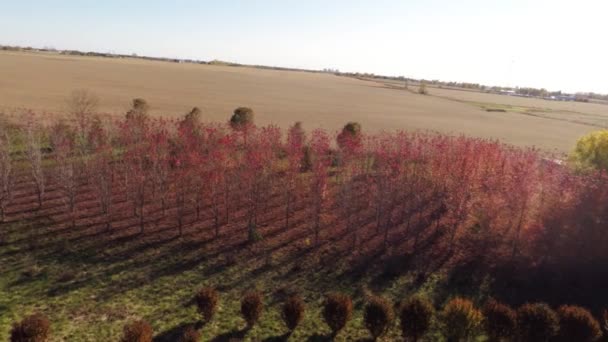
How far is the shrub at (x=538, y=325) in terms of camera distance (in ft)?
44.7

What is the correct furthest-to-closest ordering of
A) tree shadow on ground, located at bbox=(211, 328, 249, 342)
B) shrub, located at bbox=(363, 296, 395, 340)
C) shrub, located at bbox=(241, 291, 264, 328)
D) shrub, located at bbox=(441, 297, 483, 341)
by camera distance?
shrub, located at bbox=(241, 291, 264, 328)
shrub, located at bbox=(363, 296, 395, 340)
tree shadow on ground, located at bbox=(211, 328, 249, 342)
shrub, located at bbox=(441, 297, 483, 341)

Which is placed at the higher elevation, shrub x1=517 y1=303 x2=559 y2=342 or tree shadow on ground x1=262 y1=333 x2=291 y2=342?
shrub x1=517 y1=303 x2=559 y2=342

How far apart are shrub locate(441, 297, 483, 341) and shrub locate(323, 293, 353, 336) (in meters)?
3.07

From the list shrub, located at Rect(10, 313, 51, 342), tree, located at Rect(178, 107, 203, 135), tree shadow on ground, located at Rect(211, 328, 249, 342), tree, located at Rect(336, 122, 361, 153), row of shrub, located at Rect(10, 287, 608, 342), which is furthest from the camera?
tree, located at Rect(178, 107, 203, 135)

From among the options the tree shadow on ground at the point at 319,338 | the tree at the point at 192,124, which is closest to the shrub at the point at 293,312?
the tree shadow on ground at the point at 319,338

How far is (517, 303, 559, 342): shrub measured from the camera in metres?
13.6

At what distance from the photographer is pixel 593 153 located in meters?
27.9

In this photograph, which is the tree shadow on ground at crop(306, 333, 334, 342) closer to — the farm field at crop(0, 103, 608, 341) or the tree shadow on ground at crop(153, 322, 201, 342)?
the farm field at crop(0, 103, 608, 341)

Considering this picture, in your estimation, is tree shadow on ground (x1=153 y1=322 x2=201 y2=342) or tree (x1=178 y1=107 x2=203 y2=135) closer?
tree shadow on ground (x1=153 y1=322 x2=201 y2=342)

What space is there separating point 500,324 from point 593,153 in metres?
19.5

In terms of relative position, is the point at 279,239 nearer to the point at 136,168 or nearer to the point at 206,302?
the point at 206,302

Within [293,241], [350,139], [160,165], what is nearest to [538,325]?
[293,241]

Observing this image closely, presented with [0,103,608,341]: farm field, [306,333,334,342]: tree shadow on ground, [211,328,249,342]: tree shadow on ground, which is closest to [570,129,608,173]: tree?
[0,103,608,341]: farm field

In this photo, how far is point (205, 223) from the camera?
Result: 23.0 m
